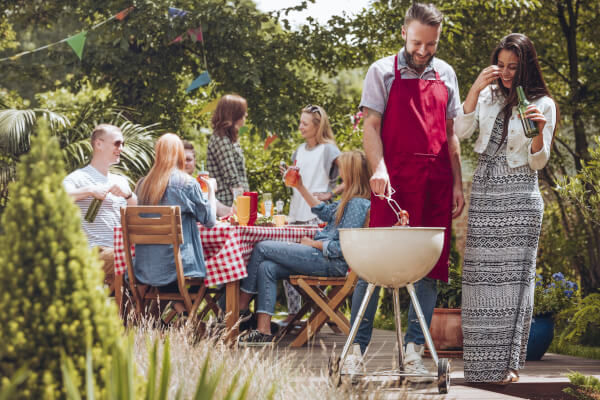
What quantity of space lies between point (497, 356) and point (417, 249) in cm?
91

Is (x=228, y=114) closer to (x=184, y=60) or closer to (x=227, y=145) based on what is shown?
(x=227, y=145)

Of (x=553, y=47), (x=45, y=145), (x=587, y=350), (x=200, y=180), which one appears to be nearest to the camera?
(x=45, y=145)

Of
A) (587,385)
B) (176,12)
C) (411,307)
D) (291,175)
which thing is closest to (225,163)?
(291,175)

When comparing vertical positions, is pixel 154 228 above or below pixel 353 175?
below

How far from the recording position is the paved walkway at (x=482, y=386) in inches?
120

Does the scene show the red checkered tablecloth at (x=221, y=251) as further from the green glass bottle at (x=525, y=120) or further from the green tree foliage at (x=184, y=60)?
the green tree foliage at (x=184, y=60)

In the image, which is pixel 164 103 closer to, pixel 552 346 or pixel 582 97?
pixel 582 97

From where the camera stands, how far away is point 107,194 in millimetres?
5047

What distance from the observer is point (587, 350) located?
17.7 feet

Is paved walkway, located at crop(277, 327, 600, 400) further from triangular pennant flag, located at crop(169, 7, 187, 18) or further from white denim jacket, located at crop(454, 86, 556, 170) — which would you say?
triangular pennant flag, located at crop(169, 7, 187, 18)

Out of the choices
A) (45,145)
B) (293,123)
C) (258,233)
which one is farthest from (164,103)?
(45,145)

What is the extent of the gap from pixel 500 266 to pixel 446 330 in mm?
1211

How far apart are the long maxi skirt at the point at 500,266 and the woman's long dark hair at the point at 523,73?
131 mm

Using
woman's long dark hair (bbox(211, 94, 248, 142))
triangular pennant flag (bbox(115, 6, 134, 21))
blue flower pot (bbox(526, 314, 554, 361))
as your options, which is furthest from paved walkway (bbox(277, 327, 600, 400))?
triangular pennant flag (bbox(115, 6, 134, 21))
